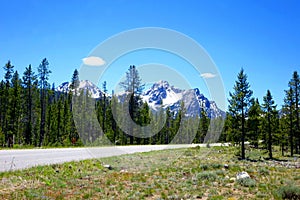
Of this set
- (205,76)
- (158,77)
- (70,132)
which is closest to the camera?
(205,76)

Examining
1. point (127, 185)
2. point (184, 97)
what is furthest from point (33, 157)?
point (184, 97)

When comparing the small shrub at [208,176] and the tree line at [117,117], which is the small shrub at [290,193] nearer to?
the small shrub at [208,176]

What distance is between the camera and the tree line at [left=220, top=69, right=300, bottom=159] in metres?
33.9

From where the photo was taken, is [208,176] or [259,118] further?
[259,118]

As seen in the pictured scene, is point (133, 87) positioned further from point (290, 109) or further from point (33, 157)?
point (33, 157)

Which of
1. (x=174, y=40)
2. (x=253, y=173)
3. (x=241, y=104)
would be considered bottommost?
(x=253, y=173)

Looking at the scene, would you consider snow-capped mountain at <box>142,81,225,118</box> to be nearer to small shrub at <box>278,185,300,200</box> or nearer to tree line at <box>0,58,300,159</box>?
tree line at <box>0,58,300,159</box>

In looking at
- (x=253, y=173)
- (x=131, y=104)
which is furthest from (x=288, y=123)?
(x=253, y=173)

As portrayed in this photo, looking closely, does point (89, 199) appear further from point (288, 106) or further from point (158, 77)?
point (288, 106)

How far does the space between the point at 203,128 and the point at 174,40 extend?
7122 centimetres

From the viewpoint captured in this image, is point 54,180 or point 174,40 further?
point 174,40

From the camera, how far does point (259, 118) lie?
38750mm

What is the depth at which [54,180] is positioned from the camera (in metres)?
12.0

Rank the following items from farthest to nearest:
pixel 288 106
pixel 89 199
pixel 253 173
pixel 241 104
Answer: pixel 288 106 < pixel 241 104 < pixel 253 173 < pixel 89 199
